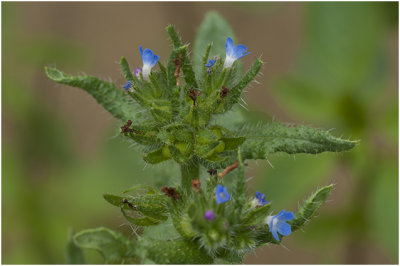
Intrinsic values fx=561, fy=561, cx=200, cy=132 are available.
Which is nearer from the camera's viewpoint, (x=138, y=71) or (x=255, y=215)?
(x=255, y=215)

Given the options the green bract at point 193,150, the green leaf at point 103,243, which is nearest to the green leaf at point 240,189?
the green bract at point 193,150

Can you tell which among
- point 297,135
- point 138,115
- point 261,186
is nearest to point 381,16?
point 261,186

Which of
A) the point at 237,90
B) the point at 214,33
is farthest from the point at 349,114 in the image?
the point at 237,90

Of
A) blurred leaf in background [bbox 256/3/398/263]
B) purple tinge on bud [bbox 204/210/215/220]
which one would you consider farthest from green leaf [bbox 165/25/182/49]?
blurred leaf in background [bbox 256/3/398/263]

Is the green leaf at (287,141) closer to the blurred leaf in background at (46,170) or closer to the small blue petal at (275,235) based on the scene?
the small blue petal at (275,235)

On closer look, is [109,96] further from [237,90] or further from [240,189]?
[240,189]

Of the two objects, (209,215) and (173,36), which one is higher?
(173,36)
